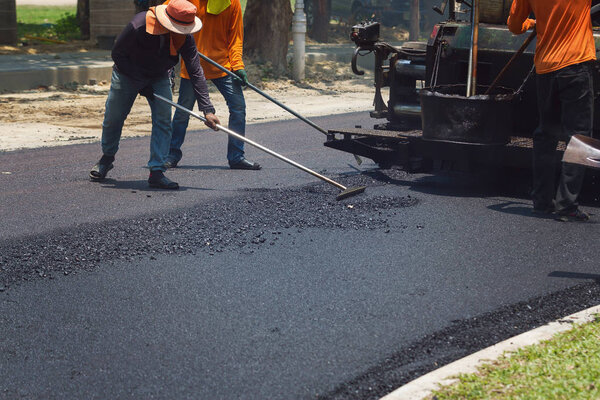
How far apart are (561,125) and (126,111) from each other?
11.7 feet

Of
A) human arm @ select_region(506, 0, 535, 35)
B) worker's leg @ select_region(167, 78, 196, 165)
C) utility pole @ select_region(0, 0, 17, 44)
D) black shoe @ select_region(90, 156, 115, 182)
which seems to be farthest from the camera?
utility pole @ select_region(0, 0, 17, 44)

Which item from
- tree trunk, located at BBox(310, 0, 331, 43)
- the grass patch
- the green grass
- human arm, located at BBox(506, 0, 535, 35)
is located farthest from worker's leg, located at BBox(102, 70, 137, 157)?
tree trunk, located at BBox(310, 0, 331, 43)

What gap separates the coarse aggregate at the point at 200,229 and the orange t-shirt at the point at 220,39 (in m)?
1.47

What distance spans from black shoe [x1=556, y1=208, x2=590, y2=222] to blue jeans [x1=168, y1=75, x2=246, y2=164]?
3117 mm

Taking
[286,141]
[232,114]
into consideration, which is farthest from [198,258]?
[286,141]

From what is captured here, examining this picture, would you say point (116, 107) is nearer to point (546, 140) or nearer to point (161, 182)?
point (161, 182)

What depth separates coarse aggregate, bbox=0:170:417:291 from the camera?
17.3 ft

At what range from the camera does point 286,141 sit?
397 inches

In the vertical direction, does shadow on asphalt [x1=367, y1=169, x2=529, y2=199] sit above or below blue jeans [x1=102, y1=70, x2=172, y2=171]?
below

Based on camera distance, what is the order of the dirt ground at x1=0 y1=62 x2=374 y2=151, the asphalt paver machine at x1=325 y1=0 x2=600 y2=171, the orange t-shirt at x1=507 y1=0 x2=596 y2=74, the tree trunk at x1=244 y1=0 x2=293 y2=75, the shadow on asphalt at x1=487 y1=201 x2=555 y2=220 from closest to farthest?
the orange t-shirt at x1=507 y1=0 x2=596 y2=74 → the shadow on asphalt at x1=487 y1=201 x2=555 y2=220 → the asphalt paver machine at x1=325 y1=0 x2=600 y2=171 → the dirt ground at x1=0 y1=62 x2=374 y2=151 → the tree trunk at x1=244 y1=0 x2=293 y2=75

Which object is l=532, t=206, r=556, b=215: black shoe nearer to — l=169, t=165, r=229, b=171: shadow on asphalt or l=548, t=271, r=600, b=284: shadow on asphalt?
l=548, t=271, r=600, b=284: shadow on asphalt

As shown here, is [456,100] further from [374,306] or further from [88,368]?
[88,368]

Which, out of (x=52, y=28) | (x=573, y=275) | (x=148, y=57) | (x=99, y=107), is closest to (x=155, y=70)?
(x=148, y=57)

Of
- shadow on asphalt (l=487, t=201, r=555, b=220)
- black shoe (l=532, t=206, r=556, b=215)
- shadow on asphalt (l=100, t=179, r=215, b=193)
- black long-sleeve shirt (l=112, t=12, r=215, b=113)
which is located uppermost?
black long-sleeve shirt (l=112, t=12, r=215, b=113)
